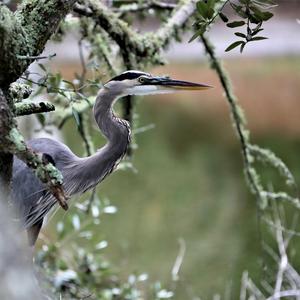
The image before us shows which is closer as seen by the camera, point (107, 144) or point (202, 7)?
point (202, 7)

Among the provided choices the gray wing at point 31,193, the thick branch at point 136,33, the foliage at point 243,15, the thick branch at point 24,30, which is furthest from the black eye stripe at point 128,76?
the thick branch at point 24,30

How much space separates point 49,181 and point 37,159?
37mm

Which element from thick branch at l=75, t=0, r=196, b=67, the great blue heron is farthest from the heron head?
thick branch at l=75, t=0, r=196, b=67

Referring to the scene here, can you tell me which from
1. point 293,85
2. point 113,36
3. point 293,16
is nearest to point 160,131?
point 293,85

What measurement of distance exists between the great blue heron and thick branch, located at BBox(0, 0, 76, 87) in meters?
0.59

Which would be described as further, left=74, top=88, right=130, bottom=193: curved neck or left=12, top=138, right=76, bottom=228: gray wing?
left=12, top=138, right=76, bottom=228: gray wing

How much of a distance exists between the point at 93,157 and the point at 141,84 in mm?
241

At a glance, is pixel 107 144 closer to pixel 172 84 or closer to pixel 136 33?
pixel 172 84

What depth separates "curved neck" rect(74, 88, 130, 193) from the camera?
182cm

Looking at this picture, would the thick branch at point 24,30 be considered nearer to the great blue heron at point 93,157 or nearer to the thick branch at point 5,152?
the thick branch at point 5,152

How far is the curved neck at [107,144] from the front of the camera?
1.82 metres

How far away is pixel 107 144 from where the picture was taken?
1882mm

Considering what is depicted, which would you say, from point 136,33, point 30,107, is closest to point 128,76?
point 136,33

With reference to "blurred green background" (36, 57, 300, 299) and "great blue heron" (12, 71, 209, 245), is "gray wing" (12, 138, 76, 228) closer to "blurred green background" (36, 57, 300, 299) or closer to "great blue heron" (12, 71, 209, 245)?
"great blue heron" (12, 71, 209, 245)
